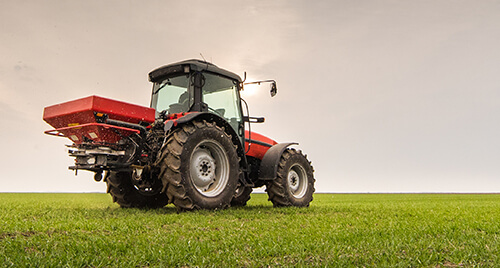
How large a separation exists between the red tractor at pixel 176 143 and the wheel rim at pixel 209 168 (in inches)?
0.6

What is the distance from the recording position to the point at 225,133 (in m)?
6.43

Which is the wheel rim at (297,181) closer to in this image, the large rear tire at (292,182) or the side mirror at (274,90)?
the large rear tire at (292,182)

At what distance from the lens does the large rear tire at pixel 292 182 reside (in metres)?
7.70

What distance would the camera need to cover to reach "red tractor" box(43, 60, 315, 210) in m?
5.59

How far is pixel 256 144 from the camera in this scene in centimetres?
816

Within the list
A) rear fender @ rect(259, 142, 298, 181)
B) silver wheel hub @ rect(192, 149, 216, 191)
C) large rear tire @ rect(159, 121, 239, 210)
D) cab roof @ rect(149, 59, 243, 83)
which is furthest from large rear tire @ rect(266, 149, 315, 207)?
cab roof @ rect(149, 59, 243, 83)

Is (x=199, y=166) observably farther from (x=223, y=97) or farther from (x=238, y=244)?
(x=238, y=244)

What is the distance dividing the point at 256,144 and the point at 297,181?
121cm

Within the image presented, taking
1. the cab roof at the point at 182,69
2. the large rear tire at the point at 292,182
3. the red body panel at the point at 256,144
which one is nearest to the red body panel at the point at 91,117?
the cab roof at the point at 182,69

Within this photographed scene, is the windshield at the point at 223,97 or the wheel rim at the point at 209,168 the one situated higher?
the windshield at the point at 223,97

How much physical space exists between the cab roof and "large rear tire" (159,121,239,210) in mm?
1126

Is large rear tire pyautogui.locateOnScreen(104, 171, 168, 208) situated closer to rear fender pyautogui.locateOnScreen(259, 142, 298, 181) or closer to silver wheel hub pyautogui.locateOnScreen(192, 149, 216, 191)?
silver wheel hub pyautogui.locateOnScreen(192, 149, 216, 191)

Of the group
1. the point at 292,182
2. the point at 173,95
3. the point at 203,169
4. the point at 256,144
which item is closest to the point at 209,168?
the point at 203,169

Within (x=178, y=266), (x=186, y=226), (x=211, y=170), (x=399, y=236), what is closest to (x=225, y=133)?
(x=211, y=170)
